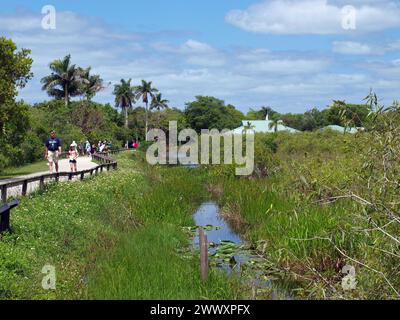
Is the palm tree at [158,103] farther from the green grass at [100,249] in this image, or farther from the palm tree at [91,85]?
the green grass at [100,249]

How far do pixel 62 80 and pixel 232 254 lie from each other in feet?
183

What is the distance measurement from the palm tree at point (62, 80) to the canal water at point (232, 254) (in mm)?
48116

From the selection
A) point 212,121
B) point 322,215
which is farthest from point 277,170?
point 212,121

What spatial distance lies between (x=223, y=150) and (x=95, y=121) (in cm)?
2853

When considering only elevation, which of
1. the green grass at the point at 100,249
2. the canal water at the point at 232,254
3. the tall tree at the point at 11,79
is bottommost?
the canal water at the point at 232,254

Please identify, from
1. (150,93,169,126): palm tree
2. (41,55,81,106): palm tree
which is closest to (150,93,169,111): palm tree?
(150,93,169,126): palm tree

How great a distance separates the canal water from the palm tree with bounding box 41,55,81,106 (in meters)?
48.1

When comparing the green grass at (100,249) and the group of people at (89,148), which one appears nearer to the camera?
the green grass at (100,249)

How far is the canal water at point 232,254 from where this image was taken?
10.8m

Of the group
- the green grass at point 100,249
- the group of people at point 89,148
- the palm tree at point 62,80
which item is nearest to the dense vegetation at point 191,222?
the green grass at point 100,249

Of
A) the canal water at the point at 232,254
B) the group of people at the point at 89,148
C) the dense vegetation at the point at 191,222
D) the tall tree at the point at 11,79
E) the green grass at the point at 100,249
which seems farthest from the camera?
the group of people at the point at 89,148

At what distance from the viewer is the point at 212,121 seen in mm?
96750

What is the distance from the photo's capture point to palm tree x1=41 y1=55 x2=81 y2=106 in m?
65.2
